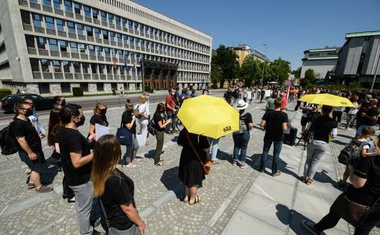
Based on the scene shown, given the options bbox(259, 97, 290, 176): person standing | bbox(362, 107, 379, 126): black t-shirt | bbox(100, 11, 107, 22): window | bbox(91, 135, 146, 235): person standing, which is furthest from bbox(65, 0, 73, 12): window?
bbox(362, 107, 379, 126): black t-shirt

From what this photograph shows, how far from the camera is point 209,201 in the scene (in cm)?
405

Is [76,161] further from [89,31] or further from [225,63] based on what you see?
[225,63]

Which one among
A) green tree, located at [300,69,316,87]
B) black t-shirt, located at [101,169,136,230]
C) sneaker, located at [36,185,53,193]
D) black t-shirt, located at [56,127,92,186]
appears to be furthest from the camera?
green tree, located at [300,69,316,87]

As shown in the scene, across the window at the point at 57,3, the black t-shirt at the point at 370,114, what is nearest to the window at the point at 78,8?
the window at the point at 57,3

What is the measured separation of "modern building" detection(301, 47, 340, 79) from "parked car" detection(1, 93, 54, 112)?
112480 millimetres

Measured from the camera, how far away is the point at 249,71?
2539 inches

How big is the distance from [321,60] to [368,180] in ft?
397

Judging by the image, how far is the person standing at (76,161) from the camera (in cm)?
254

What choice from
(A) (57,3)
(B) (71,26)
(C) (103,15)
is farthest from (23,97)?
(C) (103,15)

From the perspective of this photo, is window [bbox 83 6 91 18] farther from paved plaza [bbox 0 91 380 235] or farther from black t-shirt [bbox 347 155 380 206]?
black t-shirt [bbox 347 155 380 206]

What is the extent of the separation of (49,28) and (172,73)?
95.9 feet

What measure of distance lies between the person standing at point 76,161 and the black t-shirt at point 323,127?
200 inches

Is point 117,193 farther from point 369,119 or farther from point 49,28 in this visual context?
point 49,28

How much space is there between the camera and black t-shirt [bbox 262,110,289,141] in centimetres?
466
